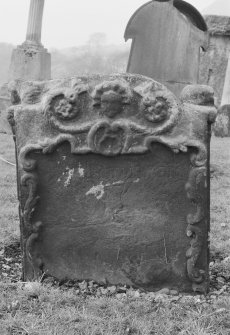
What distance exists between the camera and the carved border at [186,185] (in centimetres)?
319

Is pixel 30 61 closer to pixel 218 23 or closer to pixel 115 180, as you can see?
pixel 218 23

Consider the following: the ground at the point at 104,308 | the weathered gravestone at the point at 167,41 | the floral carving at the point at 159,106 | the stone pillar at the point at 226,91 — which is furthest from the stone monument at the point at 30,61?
the floral carving at the point at 159,106

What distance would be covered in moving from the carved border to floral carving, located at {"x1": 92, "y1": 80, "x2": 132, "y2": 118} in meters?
0.18

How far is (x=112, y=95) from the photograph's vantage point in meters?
3.16

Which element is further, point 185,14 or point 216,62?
point 216,62

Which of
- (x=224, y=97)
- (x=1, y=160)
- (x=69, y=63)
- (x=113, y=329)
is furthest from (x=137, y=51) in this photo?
(x=69, y=63)

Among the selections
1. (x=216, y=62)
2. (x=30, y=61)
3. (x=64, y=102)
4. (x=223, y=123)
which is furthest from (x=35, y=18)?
(x=64, y=102)

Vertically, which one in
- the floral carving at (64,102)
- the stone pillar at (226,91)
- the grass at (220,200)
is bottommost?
the grass at (220,200)

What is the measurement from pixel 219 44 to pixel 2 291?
36.3ft

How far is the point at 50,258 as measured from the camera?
3453mm

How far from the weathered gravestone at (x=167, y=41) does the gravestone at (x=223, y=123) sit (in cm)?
502

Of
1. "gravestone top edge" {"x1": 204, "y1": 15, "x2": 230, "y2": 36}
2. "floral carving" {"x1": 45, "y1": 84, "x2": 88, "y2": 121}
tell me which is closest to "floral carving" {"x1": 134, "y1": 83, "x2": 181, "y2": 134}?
"floral carving" {"x1": 45, "y1": 84, "x2": 88, "y2": 121}

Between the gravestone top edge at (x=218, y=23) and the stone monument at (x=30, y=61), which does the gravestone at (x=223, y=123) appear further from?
the stone monument at (x=30, y=61)

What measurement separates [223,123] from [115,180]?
352 inches
